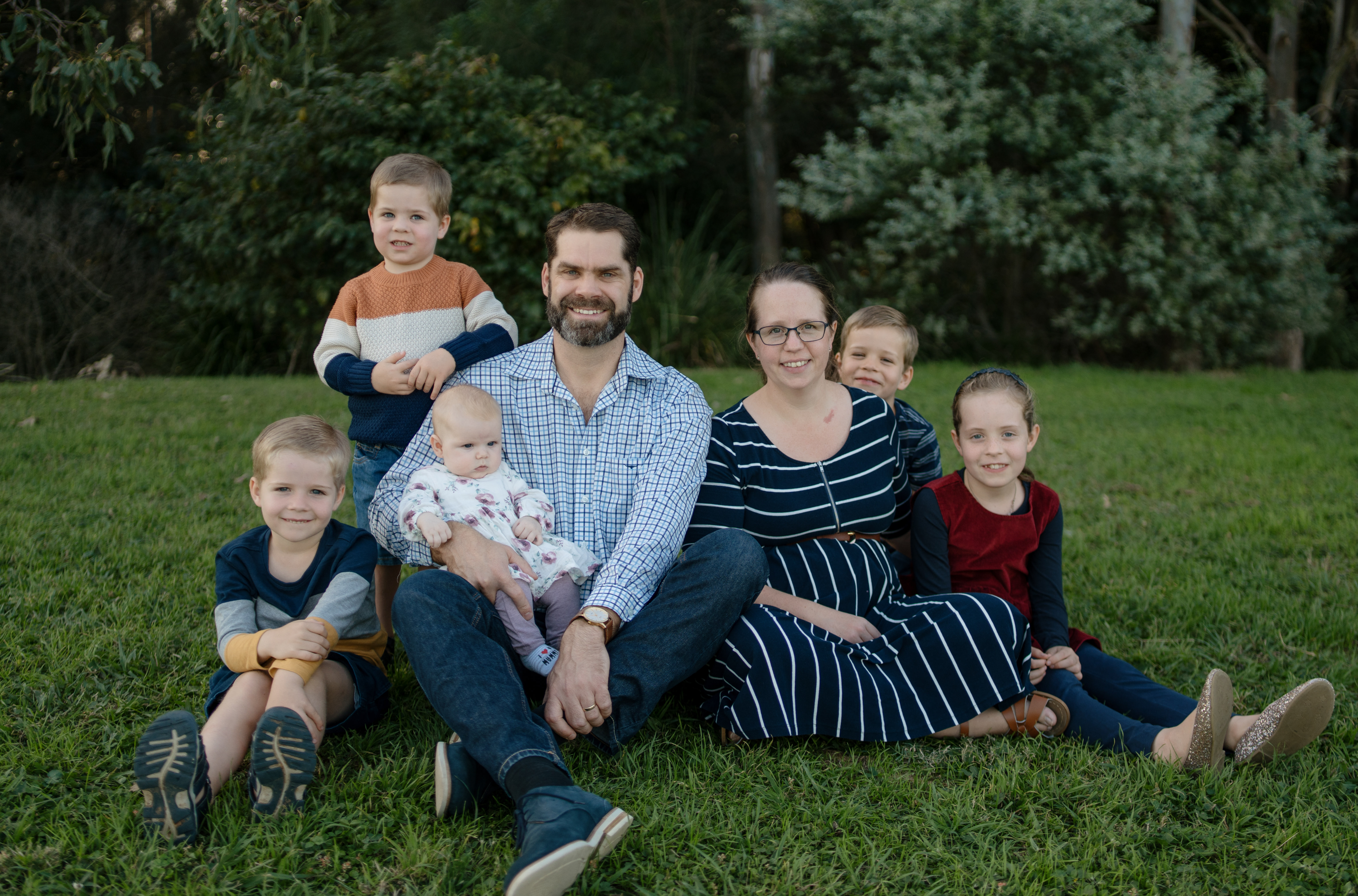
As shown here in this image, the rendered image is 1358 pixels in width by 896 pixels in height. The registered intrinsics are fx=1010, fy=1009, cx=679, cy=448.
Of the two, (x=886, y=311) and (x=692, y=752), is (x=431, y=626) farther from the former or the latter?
(x=886, y=311)

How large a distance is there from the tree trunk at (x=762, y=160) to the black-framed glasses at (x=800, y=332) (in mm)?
8106

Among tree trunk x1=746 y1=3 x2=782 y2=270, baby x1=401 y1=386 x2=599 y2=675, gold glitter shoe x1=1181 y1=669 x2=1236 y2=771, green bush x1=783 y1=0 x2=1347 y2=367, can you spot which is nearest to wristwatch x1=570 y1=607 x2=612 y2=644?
baby x1=401 y1=386 x2=599 y2=675

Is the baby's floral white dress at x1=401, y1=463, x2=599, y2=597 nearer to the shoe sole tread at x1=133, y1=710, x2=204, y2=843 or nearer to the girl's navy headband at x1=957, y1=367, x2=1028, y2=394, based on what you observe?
the shoe sole tread at x1=133, y1=710, x2=204, y2=843

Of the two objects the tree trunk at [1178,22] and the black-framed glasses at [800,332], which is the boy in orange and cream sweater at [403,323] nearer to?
the black-framed glasses at [800,332]

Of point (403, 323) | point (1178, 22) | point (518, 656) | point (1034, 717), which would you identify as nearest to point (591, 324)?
point (403, 323)

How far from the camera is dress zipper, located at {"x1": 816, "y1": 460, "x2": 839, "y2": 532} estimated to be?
3.08 meters

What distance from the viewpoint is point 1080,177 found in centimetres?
1012

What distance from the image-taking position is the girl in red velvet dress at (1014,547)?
296 cm

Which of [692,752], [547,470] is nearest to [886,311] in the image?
[547,470]

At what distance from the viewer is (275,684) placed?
2.40 meters

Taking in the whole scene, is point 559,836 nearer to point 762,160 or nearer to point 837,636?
point 837,636

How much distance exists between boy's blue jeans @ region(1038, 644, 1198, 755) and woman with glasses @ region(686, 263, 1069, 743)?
72mm

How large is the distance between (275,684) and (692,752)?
1.07 meters

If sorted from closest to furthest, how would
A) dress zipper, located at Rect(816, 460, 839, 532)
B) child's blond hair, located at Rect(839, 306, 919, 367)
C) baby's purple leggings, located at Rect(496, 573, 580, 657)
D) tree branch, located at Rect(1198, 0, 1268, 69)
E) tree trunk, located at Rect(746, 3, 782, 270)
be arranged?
1. baby's purple leggings, located at Rect(496, 573, 580, 657)
2. dress zipper, located at Rect(816, 460, 839, 532)
3. child's blond hair, located at Rect(839, 306, 919, 367)
4. tree trunk, located at Rect(746, 3, 782, 270)
5. tree branch, located at Rect(1198, 0, 1268, 69)
